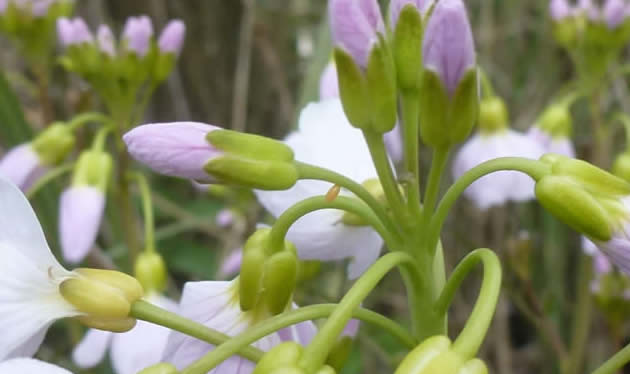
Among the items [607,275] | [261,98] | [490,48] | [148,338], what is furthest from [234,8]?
[148,338]

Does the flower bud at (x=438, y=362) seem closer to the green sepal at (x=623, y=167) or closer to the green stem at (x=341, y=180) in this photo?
the green stem at (x=341, y=180)

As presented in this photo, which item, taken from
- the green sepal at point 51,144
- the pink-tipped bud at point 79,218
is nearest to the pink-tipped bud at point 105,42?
the green sepal at point 51,144

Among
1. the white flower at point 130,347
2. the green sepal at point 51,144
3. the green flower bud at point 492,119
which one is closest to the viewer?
the white flower at point 130,347

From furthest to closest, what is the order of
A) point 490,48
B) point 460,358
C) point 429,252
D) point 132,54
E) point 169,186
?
1. point 169,186
2. point 490,48
3. point 132,54
4. point 429,252
5. point 460,358

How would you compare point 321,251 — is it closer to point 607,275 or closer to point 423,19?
point 423,19

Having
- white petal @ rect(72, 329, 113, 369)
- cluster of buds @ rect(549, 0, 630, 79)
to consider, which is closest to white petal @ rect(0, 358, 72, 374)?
white petal @ rect(72, 329, 113, 369)

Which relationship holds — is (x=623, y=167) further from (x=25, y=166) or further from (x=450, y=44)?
(x=25, y=166)

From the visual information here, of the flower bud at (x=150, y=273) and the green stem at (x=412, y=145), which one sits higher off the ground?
the green stem at (x=412, y=145)
